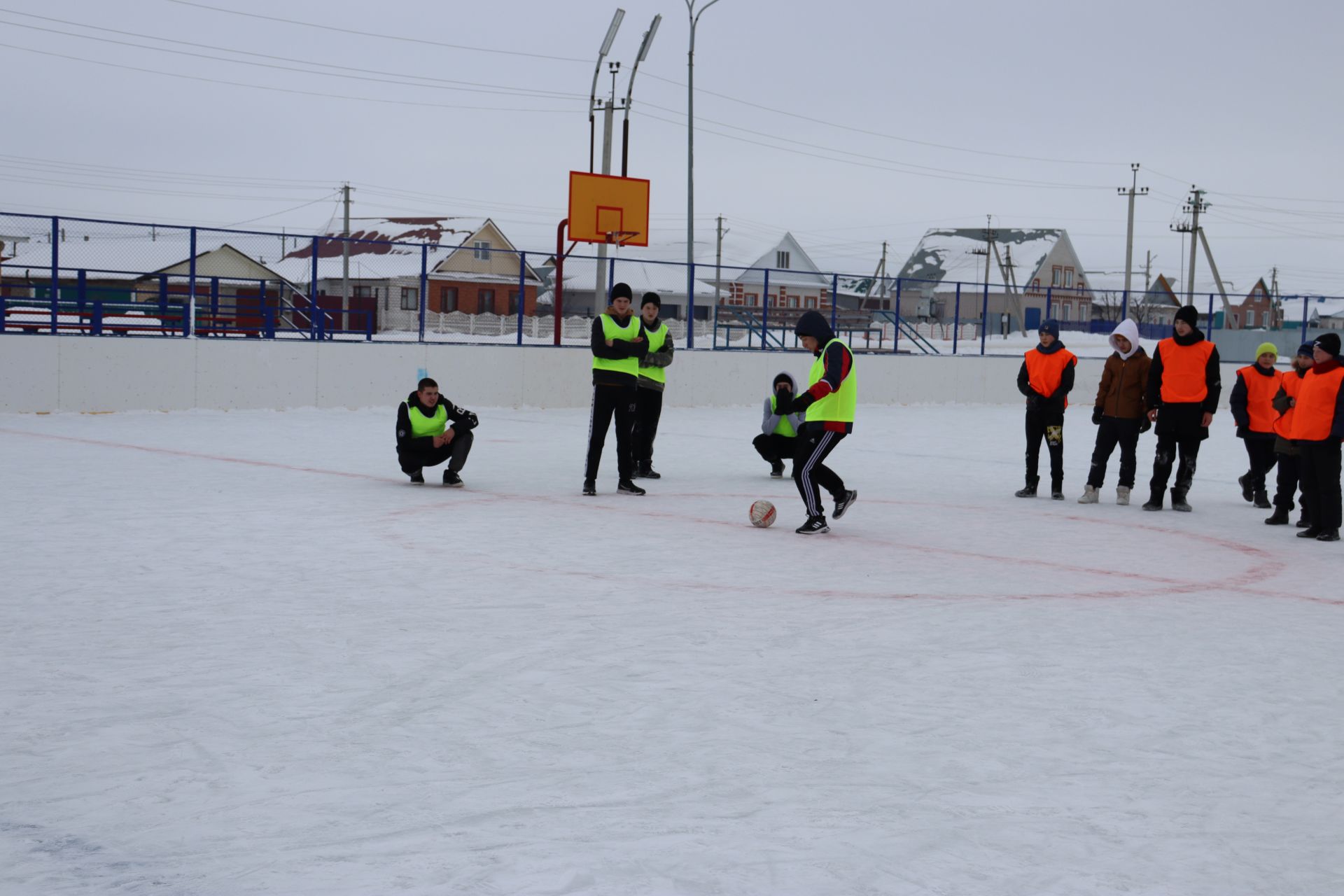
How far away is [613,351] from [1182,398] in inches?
185

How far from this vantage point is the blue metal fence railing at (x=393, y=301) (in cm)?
2028

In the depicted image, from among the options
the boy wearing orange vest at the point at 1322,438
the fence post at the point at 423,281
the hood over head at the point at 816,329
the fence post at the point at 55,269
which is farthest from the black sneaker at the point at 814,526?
the fence post at the point at 423,281

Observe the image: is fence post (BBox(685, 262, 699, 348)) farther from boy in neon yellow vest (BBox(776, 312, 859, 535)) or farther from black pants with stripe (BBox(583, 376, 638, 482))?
boy in neon yellow vest (BBox(776, 312, 859, 535))

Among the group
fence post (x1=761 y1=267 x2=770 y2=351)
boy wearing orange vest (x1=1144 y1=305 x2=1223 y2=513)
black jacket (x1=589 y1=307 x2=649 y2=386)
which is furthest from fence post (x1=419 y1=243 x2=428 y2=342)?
boy wearing orange vest (x1=1144 y1=305 x2=1223 y2=513)

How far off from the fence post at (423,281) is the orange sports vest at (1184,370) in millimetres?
12705

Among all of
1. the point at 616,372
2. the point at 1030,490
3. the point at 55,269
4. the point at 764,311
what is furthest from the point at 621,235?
the point at 616,372

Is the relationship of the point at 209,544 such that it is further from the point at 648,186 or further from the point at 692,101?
the point at 692,101

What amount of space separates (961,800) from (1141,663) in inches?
80.2

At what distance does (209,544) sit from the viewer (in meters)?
7.87

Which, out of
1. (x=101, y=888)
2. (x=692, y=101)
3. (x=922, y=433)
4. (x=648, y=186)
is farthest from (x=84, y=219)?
(x=101, y=888)

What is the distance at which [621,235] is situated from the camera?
2522 centimetres

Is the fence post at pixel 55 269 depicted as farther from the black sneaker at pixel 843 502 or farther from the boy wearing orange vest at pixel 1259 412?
the boy wearing orange vest at pixel 1259 412

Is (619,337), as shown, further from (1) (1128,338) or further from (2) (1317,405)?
(2) (1317,405)

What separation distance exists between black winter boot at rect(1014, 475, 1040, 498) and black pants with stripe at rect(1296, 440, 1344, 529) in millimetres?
A: 2385
